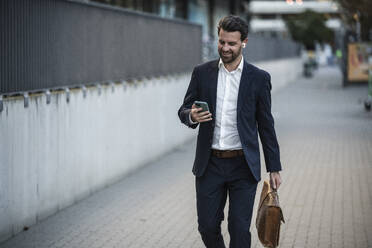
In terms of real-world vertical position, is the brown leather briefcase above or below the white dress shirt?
below

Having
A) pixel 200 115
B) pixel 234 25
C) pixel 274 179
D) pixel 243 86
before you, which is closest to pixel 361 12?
pixel 274 179

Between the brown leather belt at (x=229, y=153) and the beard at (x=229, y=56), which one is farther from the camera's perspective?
the brown leather belt at (x=229, y=153)

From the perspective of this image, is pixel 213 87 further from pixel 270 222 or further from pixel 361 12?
pixel 361 12

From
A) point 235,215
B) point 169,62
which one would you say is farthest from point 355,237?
point 169,62

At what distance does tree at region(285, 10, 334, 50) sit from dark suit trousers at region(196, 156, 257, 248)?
231ft

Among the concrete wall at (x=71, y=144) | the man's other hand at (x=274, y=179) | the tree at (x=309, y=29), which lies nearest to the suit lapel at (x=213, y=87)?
the man's other hand at (x=274, y=179)

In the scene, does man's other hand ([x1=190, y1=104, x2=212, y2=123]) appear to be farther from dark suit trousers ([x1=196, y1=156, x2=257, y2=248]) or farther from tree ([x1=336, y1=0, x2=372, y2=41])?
tree ([x1=336, y1=0, x2=372, y2=41])

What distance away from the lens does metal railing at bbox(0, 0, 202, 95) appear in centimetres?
813

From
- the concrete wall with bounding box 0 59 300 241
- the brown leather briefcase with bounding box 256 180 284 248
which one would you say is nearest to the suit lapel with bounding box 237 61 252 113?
the brown leather briefcase with bounding box 256 180 284 248

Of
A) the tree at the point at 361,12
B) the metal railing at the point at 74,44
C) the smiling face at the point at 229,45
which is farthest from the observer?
the tree at the point at 361,12

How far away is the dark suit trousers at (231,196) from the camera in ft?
17.3

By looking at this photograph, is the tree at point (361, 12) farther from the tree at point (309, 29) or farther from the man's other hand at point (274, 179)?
the tree at point (309, 29)

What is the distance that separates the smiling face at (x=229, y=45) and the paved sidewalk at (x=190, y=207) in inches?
107

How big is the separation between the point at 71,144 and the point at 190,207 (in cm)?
154
